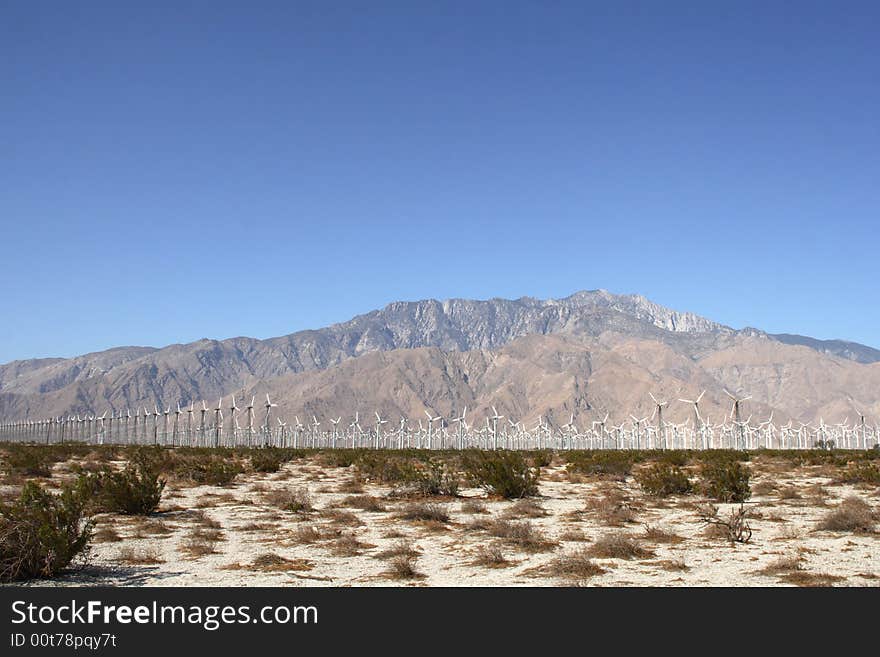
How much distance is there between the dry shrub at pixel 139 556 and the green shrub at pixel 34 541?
1278mm

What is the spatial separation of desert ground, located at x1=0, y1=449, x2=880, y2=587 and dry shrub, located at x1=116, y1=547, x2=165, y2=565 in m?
0.04

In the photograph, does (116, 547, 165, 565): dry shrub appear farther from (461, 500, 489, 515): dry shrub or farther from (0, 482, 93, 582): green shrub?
(461, 500, 489, 515): dry shrub

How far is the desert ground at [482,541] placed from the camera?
13531mm

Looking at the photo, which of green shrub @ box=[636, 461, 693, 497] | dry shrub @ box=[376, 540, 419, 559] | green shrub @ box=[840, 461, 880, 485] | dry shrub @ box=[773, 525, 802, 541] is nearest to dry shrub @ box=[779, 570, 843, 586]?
dry shrub @ box=[773, 525, 802, 541]

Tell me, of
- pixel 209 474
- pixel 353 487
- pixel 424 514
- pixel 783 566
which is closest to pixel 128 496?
pixel 424 514

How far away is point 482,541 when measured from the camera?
17.6 m

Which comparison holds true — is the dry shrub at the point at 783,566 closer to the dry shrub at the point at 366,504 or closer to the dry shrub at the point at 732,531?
the dry shrub at the point at 732,531

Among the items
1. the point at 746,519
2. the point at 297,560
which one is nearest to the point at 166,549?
the point at 297,560

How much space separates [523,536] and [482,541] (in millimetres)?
977

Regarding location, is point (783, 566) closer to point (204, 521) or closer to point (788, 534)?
point (788, 534)

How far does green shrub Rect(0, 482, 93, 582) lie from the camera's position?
13180 millimetres

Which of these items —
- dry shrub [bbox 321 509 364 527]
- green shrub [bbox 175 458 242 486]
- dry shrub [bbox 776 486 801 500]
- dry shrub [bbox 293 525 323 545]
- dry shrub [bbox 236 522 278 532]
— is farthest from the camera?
green shrub [bbox 175 458 242 486]

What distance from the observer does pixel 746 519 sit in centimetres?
2177
